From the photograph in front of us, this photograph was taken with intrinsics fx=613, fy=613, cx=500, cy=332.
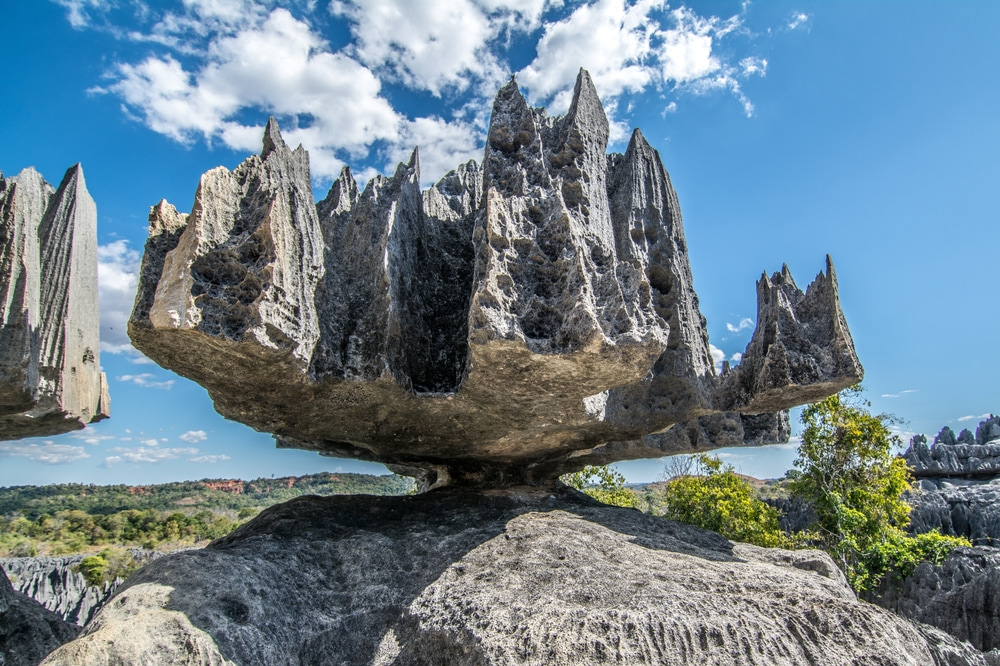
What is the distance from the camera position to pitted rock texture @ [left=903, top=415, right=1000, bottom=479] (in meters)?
52.8

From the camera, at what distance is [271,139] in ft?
27.2

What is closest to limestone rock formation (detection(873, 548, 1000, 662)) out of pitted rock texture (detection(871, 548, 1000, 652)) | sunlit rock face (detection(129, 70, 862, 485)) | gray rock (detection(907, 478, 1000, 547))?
pitted rock texture (detection(871, 548, 1000, 652))

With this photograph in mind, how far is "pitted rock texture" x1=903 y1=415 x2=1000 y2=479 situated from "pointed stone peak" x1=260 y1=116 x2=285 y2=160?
56979 millimetres

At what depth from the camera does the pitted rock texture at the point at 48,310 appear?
8.62 metres

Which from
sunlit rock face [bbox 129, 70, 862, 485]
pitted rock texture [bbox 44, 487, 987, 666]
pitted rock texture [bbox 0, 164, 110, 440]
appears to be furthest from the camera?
pitted rock texture [bbox 0, 164, 110, 440]

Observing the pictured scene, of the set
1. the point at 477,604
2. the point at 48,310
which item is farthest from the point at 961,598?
the point at 48,310

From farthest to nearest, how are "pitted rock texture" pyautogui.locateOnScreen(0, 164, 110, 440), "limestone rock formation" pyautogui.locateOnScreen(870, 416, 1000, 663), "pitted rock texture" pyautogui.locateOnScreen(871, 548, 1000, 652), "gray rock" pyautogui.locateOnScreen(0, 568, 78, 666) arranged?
"limestone rock formation" pyautogui.locateOnScreen(870, 416, 1000, 663) → "pitted rock texture" pyautogui.locateOnScreen(871, 548, 1000, 652) → "gray rock" pyautogui.locateOnScreen(0, 568, 78, 666) → "pitted rock texture" pyautogui.locateOnScreen(0, 164, 110, 440)

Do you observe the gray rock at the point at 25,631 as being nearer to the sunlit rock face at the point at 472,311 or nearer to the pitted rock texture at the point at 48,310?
the pitted rock texture at the point at 48,310

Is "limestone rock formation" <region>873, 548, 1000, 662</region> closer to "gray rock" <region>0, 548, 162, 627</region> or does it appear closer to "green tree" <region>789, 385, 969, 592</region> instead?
"green tree" <region>789, 385, 969, 592</region>

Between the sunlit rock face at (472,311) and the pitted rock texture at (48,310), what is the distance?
2651 millimetres


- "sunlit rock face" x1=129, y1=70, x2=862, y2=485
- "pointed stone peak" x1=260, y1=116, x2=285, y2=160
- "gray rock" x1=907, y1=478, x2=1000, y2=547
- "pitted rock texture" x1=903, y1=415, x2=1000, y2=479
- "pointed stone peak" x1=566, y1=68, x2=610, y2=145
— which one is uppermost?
"pointed stone peak" x1=566, y1=68, x2=610, y2=145

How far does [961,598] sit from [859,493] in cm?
791

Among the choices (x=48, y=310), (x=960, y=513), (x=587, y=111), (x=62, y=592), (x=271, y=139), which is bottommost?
(x=960, y=513)

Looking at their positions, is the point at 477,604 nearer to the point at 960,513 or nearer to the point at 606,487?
the point at 606,487
